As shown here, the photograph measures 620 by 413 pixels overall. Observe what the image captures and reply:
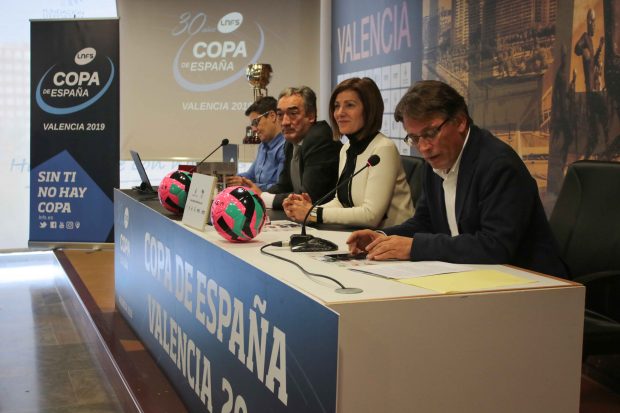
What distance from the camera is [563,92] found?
123 inches

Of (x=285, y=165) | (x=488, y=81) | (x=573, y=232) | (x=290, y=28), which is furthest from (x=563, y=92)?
(x=290, y=28)

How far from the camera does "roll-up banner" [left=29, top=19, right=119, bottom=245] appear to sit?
5770mm

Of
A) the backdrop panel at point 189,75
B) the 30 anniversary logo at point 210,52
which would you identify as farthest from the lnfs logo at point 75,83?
the 30 anniversary logo at point 210,52

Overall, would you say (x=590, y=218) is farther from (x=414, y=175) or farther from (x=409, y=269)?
(x=409, y=269)

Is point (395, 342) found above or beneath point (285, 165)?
beneath

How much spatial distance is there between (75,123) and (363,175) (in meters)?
3.70

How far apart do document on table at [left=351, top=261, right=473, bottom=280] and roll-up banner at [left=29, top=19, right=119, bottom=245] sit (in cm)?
445

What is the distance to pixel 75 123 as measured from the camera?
5.80 metres

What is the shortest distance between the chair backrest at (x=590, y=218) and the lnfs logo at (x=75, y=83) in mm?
4179

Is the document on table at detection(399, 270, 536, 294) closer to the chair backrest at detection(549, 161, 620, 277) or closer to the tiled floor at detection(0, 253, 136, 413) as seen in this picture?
the chair backrest at detection(549, 161, 620, 277)

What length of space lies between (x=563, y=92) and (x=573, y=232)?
34.7 inches

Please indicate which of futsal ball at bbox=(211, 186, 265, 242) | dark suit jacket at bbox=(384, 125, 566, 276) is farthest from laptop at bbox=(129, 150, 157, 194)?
dark suit jacket at bbox=(384, 125, 566, 276)

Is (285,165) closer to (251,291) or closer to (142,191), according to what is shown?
(142,191)

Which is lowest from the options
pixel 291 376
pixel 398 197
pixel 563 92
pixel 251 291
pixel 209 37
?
pixel 291 376
